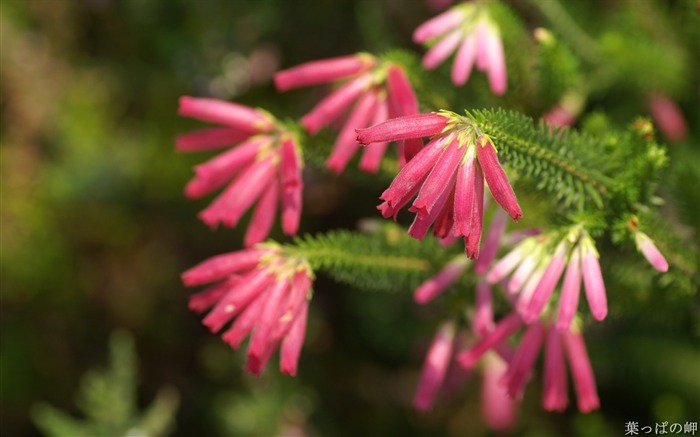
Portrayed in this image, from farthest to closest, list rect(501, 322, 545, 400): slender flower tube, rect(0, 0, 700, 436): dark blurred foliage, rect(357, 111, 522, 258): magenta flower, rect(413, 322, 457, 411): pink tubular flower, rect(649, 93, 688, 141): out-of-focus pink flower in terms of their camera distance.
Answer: rect(0, 0, 700, 436): dark blurred foliage, rect(649, 93, 688, 141): out-of-focus pink flower, rect(413, 322, 457, 411): pink tubular flower, rect(501, 322, 545, 400): slender flower tube, rect(357, 111, 522, 258): magenta flower

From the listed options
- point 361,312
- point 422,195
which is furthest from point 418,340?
point 422,195

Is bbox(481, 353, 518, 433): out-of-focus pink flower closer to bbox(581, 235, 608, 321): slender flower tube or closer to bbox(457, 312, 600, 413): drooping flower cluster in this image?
bbox(457, 312, 600, 413): drooping flower cluster

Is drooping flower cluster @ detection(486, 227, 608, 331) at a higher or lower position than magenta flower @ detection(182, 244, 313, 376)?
lower

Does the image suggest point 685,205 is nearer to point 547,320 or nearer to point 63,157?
point 547,320

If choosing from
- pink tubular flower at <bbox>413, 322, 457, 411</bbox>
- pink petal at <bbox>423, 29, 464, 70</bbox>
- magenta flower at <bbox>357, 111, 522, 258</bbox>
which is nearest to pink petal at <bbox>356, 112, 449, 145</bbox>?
magenta flower at <bbox>357, 111, 522, 258</bbox>

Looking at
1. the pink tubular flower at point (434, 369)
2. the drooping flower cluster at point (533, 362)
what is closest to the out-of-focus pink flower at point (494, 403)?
the pink tubular flower at point (434, 369)

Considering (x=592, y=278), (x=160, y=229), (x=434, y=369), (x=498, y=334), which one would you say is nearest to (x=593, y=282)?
(x=592, y=278)

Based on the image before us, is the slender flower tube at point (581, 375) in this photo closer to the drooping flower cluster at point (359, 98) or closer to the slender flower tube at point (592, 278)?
the slender flower tube at point (592, 278)
